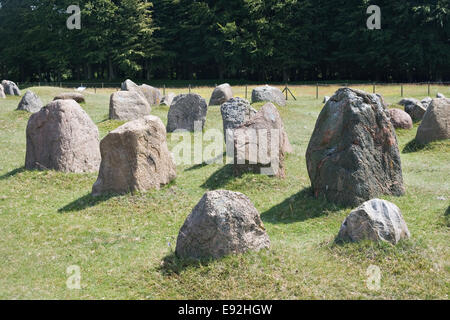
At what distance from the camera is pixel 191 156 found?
61.8 feet

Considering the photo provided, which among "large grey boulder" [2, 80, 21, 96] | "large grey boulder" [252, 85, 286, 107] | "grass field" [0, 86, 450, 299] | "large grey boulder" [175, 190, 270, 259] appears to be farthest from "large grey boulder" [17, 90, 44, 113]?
"large grey boulder" [175, 190, 270, 259]

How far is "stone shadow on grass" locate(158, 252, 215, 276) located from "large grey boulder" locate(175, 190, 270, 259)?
110 mm

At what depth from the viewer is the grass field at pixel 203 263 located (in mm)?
8148

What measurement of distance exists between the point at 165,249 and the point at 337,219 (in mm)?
4155

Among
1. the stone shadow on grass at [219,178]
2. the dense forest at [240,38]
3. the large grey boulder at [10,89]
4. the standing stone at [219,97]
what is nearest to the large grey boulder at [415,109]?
the standing stone at [219,97]

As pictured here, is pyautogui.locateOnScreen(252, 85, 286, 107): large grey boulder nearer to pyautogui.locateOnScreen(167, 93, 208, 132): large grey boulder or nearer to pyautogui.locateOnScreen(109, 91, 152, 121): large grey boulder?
pyautogui.locateOnScreen(109, 91, 152, 121): large grey boulder

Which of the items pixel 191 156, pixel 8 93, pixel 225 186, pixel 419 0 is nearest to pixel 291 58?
pixel 419 0

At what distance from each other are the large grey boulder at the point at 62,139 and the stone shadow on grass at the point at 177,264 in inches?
305

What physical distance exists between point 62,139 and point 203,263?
8.50 meters

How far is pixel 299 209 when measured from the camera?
12203 millimetres

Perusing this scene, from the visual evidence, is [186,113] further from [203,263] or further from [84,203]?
[203,263]

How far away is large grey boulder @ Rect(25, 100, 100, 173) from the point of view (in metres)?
15.3

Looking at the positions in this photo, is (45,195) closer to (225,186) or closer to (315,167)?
(225,186)
